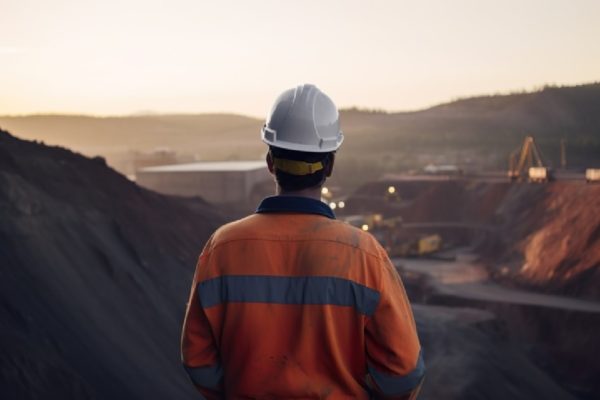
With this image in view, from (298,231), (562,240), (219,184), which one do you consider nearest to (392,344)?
(298,231)

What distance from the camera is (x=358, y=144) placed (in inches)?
5640

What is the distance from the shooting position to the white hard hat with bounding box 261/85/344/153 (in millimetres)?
2949

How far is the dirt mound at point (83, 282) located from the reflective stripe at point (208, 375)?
664 cm

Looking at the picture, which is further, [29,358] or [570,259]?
[570,259]

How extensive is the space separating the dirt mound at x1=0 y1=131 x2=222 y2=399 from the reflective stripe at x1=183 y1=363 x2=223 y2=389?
6.64 m

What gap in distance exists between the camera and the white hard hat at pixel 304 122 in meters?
2.95

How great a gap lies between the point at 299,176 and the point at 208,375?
867 millimetres

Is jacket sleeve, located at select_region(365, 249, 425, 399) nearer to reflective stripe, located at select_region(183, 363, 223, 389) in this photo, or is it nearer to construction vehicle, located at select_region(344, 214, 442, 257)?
reflective stripe, located at select_region(183, 363, 223, 389)

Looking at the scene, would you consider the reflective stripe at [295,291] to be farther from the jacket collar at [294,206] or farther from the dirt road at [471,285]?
the dirt road at [471,285]

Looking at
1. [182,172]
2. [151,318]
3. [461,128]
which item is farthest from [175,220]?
[461,128]

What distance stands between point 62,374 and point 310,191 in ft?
26.3

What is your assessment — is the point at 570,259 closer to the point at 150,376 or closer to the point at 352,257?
the point at 150,376

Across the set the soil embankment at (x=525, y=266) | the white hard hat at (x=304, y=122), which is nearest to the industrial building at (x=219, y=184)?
the soil embankment at (x=525, y=266)

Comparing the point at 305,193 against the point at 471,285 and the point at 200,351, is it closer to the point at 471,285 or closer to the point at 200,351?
the point at 200,351
